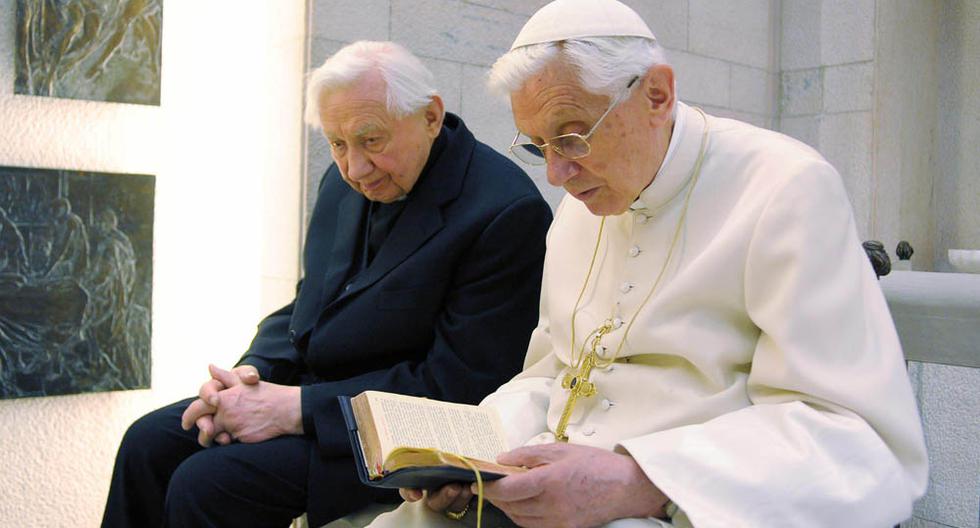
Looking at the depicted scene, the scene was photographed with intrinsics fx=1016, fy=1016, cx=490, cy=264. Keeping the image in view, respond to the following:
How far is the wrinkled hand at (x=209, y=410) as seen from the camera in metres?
2.95

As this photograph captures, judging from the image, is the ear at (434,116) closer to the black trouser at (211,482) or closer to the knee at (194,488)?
the black trouser at (211,482)

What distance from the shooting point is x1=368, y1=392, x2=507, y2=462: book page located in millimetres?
2105

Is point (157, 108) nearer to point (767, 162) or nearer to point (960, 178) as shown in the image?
point (767, 162)

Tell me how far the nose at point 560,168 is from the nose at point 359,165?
1113 mm

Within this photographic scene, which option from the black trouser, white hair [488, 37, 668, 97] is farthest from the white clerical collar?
the black trouser

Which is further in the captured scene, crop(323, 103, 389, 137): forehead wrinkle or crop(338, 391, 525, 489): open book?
crop(323, 103, 389, 137): forehead wrinkle

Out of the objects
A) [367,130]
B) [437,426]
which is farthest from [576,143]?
[367,130]

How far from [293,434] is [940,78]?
5.37 meters

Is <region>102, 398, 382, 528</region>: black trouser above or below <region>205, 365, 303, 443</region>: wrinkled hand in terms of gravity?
below

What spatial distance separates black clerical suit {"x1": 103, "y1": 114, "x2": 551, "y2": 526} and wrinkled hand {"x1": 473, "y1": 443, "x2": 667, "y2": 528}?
1082 mm

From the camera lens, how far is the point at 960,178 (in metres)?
6.54

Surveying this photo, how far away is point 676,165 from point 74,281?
2.66 metres

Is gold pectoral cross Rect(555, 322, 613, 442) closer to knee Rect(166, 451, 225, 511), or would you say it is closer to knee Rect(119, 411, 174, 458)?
knee Rect(166, 451, 225, 511)

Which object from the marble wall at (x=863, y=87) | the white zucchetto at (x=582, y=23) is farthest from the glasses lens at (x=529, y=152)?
the marble wall at (x=863, y=87)
